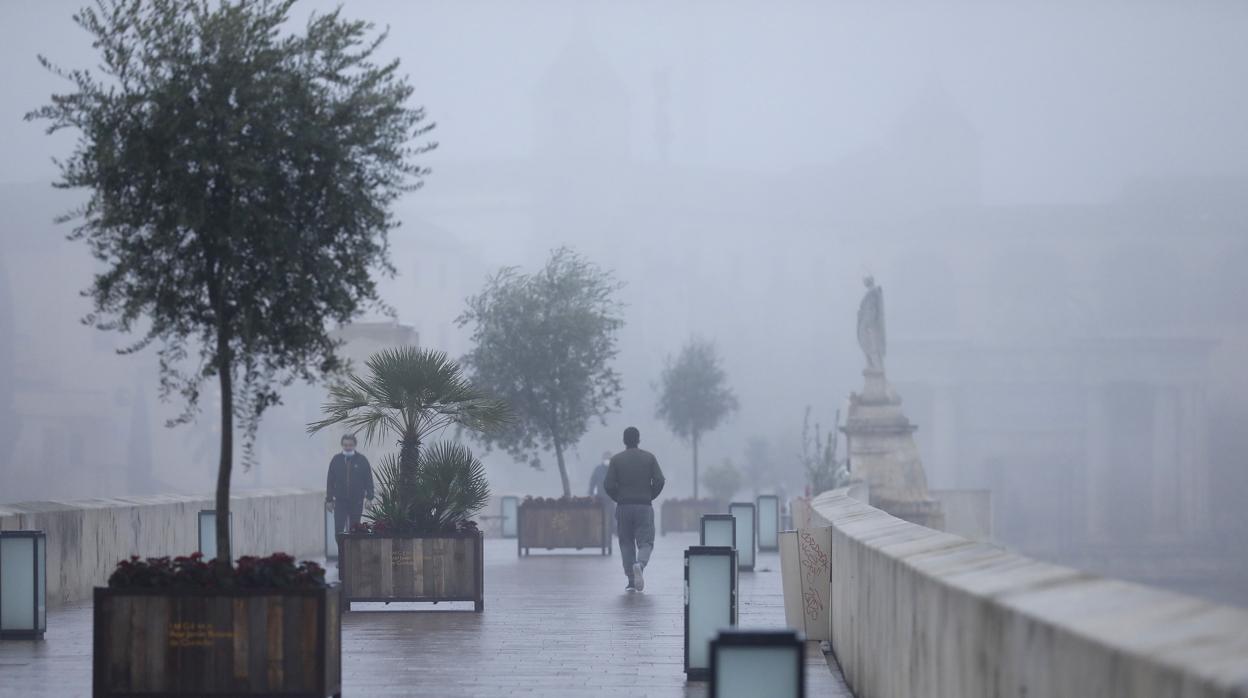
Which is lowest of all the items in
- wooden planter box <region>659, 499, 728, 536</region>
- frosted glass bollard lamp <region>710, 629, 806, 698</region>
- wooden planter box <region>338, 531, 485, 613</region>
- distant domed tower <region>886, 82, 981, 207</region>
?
wooden planter box <region>659, 499, 728, 536</region>

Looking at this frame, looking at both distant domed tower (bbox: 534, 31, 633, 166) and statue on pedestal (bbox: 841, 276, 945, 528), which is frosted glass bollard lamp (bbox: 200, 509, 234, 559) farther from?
distant domed tower (bbox: 534, 31, 633, 166)

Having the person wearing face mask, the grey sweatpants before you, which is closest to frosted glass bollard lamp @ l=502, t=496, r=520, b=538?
the person wearing face mask

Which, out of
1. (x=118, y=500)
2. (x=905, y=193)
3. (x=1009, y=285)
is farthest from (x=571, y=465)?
(x=118, y=500)

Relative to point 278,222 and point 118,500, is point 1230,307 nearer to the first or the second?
point 118,500

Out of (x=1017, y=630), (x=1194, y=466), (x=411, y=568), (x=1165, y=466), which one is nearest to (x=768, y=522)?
(x=411, y=568)

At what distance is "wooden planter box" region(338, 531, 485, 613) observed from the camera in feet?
49.5

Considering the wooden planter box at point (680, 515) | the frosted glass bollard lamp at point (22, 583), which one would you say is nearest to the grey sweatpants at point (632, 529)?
the frosted glass bollard lamp at point (22, 583)

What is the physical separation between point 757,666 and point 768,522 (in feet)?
65.5

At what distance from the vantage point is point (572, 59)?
454ft

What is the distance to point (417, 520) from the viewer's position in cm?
1531

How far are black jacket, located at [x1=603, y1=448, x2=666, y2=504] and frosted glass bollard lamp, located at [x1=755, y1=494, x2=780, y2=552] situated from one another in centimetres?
894

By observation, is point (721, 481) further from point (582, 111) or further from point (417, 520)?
point (582, 111)

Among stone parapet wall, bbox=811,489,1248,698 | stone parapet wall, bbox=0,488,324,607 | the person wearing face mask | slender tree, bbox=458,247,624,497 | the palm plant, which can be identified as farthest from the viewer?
slender tree, bbox=458,247,624,497

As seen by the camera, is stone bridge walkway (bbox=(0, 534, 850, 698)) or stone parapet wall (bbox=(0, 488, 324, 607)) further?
stone parapet wall (bbox=(0, 488, 324, 607))
